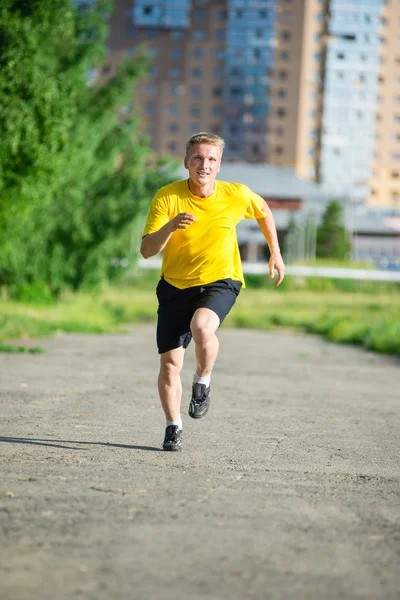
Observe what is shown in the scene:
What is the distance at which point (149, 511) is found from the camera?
14.7ft

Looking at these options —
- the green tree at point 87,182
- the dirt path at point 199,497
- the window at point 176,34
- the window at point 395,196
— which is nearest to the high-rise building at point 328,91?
the window at point 395,196

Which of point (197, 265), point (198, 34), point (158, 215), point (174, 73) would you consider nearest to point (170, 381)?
point (197, 265)

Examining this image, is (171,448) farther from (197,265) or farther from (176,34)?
(176,34)

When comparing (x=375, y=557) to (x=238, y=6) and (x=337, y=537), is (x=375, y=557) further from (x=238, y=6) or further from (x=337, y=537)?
(x=238, y=6)

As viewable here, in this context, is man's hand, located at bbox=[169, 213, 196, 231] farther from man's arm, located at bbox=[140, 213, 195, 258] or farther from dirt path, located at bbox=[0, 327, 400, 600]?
dirt path, located at bbox=[0, 327, 400, 600]

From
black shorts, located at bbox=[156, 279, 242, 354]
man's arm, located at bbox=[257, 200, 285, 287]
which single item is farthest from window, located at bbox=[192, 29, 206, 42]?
black shorts, located at bbox=[156, 279, 242, 354]

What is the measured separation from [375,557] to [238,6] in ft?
391

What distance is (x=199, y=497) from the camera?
15.8 ft

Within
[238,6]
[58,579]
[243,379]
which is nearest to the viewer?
[58,579]

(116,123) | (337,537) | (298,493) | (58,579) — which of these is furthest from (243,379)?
(116,123)

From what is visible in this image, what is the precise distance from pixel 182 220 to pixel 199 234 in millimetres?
488

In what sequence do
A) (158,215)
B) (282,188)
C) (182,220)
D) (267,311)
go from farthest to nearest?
(282,188) → (267,311) → (158,215) → (182,220)

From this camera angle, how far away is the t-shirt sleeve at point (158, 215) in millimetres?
5978

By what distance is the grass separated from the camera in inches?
744
